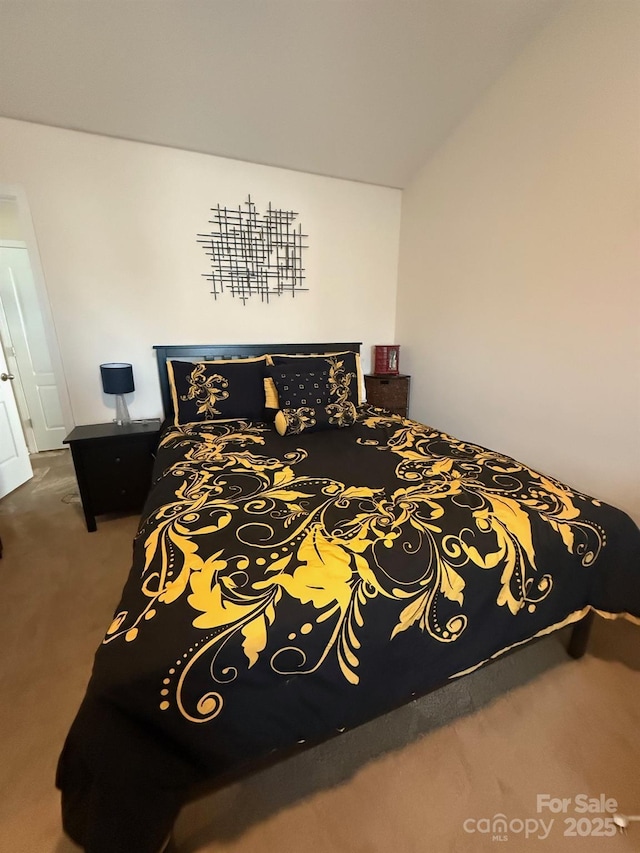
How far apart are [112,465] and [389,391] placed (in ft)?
7.70

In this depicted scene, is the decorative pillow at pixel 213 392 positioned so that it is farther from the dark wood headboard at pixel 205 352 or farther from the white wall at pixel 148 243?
the white wall at pixel 148 243

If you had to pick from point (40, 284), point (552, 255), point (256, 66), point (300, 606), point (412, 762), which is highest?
point (256, 66)

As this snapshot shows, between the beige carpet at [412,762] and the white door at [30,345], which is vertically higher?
the white door at [30,345]

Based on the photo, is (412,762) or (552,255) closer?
(412,762)

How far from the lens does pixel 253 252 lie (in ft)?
9.76

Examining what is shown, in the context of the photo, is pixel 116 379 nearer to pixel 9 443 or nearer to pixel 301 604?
pixel 9 443

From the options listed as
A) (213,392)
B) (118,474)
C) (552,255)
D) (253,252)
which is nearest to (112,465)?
(118,474)

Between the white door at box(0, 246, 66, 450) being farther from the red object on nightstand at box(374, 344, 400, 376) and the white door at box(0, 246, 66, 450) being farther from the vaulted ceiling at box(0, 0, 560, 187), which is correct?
the red object on nightstand at box(374, 344, 400, 376)

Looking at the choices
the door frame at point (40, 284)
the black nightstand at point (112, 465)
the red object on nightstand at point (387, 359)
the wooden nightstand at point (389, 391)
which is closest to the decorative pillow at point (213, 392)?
the black nightstand at point (112, 465)

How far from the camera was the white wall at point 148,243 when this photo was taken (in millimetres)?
2451

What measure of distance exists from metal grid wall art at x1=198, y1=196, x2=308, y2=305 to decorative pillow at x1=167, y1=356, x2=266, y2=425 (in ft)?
2.62

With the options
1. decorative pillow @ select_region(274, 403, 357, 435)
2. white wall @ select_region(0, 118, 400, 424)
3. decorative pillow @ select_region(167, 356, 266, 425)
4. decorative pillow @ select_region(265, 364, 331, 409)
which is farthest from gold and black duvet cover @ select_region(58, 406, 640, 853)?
white wall @ select_region(0, 118, 400, 424)

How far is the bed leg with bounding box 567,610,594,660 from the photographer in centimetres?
145

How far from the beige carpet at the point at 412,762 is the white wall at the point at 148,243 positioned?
6.35 ft
